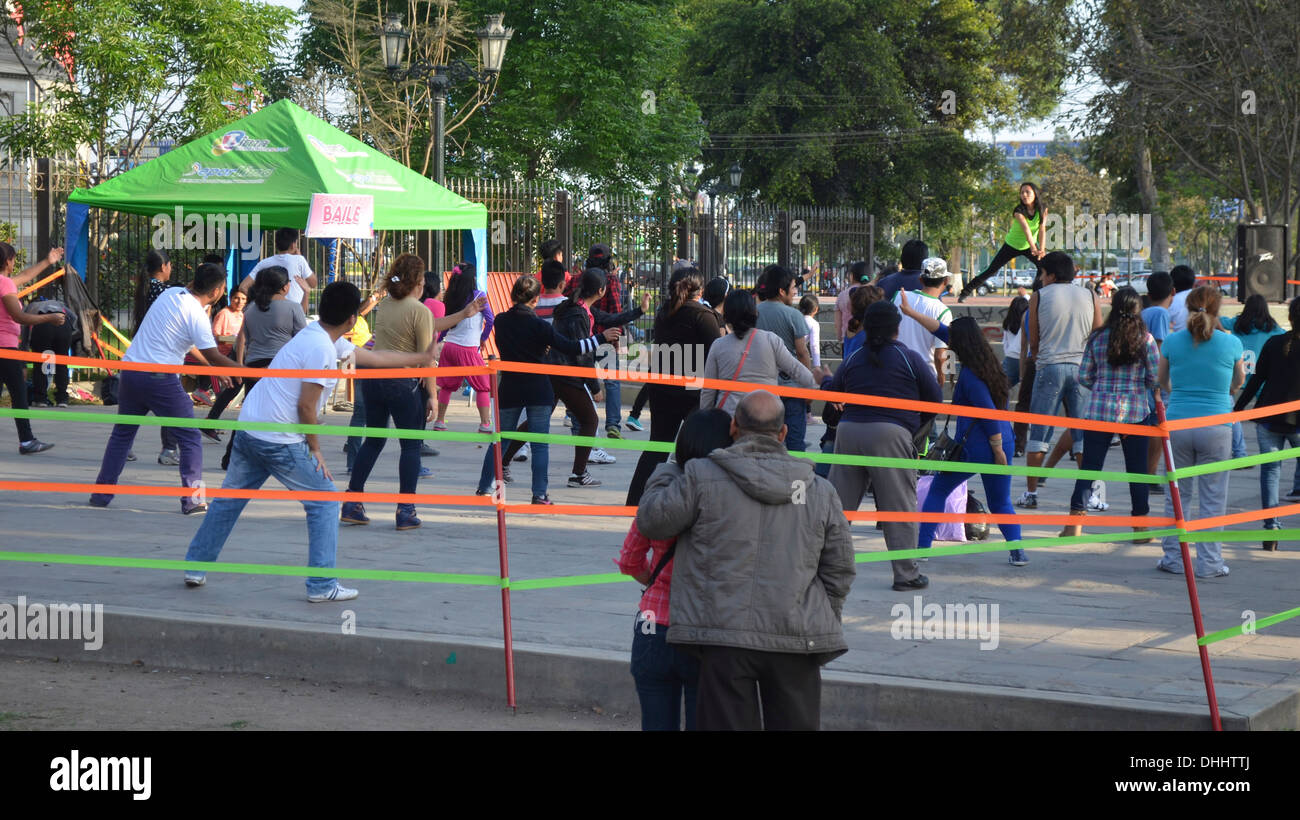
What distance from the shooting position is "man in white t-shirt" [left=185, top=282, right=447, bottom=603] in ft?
23.2

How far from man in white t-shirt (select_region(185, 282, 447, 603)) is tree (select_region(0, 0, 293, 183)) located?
15.4m

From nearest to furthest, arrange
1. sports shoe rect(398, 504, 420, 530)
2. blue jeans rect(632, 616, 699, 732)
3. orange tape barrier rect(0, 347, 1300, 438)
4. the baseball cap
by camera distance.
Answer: blue jeans rect(632, 616, 699, 732) < orange tape barrier rect(0, 347, 1300, 438) < sports shoe rect(398, 504, 420, 530) < the baseball cap

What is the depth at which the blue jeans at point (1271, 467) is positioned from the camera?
30.2ft

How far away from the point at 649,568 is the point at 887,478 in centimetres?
330

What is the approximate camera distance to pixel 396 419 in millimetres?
9375

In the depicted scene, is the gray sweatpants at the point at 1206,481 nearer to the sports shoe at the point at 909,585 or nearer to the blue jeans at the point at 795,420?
the sports shoe at the point at 909,585

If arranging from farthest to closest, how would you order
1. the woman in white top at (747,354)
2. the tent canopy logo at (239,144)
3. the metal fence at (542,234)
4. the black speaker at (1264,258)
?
1. the metal fence at (542,234)
2. the black speaker at (1264,258)
3. the tent canopy logo at (239,144)
4. the woman in white top at (747,354)

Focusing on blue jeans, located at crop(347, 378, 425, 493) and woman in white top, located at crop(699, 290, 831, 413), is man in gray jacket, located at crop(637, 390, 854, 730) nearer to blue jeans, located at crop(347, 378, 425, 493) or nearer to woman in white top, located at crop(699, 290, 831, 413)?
woman in white top, located at crop(699, 290, 831, 413)

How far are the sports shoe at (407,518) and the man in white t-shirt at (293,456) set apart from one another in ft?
6.32

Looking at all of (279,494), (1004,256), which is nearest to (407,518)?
(279,494)

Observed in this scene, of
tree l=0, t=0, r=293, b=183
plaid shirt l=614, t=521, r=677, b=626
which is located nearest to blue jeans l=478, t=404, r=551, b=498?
plaid shirt l=614, t=521, r=677, b=626

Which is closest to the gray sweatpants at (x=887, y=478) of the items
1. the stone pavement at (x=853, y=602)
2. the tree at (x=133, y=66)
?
the stone pavement at (x=853, y=602)

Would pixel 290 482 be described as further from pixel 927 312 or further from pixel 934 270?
pixel 934 270
